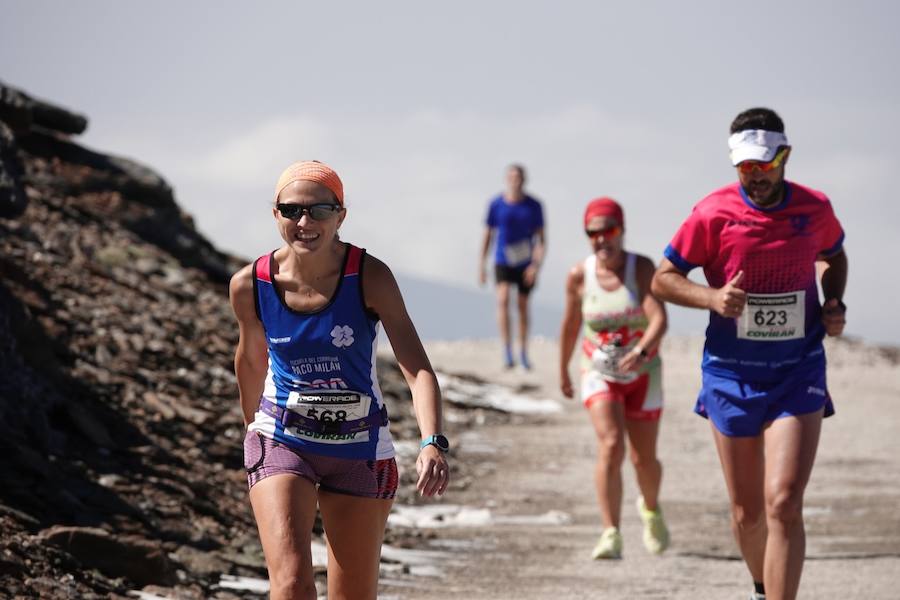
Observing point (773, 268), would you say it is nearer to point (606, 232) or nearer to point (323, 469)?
point (323, 469)

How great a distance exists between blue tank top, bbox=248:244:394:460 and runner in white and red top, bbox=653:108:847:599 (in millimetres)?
2025

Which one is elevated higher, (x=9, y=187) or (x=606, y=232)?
(x=9, y=187)

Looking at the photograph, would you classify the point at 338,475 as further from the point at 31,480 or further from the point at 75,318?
the point at 75,318

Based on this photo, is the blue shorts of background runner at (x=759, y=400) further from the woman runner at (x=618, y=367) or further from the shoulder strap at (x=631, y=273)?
the shoulder strap at (x=631, y=273)

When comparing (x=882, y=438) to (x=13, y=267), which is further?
(x=882, y=438)

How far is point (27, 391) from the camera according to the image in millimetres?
10414

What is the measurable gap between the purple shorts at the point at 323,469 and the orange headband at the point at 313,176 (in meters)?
0.96

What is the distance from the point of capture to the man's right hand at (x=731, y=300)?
692 cm

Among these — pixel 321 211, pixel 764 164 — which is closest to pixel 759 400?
pixel 764 164

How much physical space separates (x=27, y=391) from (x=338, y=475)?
5286 mm

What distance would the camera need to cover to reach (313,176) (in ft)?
19.0

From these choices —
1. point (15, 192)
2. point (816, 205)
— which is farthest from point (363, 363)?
point (15, 192)

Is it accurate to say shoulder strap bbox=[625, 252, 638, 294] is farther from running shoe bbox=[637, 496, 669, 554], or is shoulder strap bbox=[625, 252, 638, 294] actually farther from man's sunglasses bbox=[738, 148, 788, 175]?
man's sunglasses bbox=[738, 148, 788, 175]

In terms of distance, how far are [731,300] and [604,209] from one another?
→ 11.1 ft
